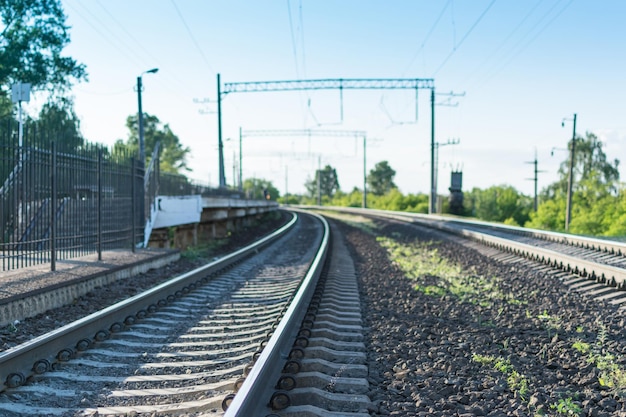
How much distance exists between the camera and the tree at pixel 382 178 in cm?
14288

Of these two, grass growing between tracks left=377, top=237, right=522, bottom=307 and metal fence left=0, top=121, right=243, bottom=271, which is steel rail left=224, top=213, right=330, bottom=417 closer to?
grass growing between tracks left=377, top=237, right=522, bottom=307

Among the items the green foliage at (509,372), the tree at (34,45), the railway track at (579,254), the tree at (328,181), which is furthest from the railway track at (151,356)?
the tree at (328,181)

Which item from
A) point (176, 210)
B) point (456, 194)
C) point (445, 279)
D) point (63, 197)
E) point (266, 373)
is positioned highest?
point (456, 194)

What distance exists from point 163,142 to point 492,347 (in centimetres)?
9600

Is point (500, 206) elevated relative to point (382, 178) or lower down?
lower down

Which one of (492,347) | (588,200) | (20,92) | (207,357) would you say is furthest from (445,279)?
(588,200)

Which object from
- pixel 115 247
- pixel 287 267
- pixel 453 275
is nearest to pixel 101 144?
pixel 115 247

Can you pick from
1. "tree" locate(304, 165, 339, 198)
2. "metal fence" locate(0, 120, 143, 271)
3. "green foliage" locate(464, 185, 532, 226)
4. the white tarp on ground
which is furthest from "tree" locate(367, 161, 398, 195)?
"metal fence" locate(0, 120, 143, 271)

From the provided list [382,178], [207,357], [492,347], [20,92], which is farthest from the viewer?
[382,178]

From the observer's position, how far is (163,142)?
9725 cm

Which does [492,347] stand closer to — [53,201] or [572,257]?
[572,257]

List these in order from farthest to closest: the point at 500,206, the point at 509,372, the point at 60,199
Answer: the point at 500,206 < the point at 60,199 < the point at 509,372

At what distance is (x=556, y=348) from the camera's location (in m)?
5.62

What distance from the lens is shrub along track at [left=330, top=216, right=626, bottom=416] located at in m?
4.12
